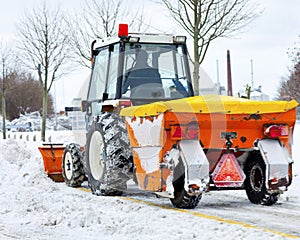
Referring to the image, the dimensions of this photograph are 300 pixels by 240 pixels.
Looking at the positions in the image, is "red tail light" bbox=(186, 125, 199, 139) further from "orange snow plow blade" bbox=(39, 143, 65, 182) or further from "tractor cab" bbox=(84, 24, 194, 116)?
"orange snow plow blade" bbox=(39, 143, 65, 182)

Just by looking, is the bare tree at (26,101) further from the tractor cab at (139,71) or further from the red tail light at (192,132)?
the red tail light at (192,132)

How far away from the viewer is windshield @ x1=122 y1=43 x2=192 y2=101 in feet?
29.6

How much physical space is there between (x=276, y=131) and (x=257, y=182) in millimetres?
829

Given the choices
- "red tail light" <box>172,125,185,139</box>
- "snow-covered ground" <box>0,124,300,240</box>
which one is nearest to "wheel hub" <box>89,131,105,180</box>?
"snow-covered ground" <box>0,124,300,240</box>

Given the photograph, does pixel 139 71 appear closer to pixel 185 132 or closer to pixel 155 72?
pixel 155 72

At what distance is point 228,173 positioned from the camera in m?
7.55

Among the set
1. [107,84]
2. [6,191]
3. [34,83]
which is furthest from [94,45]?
[34,83]

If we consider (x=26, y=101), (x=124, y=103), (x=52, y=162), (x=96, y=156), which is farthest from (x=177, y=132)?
(x=26, y=101)

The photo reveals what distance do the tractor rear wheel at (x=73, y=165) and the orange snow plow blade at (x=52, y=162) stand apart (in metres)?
0.60

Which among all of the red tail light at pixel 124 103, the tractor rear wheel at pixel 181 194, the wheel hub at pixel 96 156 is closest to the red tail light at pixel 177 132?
the tractor rear wheel at pixel 181 194

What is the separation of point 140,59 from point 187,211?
292 cm

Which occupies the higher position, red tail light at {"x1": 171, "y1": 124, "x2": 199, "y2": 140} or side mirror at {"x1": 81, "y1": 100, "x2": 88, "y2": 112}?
side mirror at {"x1": 81, "y1": 100, "x2": 88, "y2": 112}

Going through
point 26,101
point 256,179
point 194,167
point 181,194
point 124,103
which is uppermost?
point 26,101

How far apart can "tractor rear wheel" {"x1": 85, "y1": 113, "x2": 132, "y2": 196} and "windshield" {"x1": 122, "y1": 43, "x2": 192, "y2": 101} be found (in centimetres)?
60
